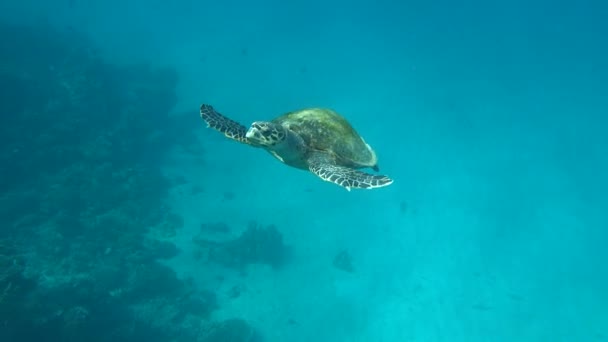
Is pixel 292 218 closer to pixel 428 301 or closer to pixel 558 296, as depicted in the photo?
pixel 428 301

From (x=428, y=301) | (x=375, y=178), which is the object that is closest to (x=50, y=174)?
(x=375, y=178)

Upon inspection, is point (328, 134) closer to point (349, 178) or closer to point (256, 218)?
point (349, 178)

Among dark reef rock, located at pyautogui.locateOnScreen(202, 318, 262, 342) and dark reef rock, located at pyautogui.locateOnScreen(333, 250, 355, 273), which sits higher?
dark reef rock, located at pyautogui.locateOnScreen(333, 250, 355, 273)

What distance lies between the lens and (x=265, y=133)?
6996 mm

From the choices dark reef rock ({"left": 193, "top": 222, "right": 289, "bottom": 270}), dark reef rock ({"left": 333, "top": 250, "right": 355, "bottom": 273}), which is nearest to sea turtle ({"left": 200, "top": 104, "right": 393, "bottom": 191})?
dark reef rock ({"left": 193, "top": 222, "right": 289, "bottom": 270})

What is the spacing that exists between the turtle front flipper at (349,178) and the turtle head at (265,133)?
36.8 inches

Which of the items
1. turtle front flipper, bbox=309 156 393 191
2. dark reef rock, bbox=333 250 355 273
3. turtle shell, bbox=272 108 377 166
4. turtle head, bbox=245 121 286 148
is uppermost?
dark reef rock, bbox=333 250 355 273

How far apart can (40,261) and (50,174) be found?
726cm

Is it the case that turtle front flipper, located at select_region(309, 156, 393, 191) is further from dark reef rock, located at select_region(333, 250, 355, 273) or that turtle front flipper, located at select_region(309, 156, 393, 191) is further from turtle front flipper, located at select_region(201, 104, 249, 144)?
dark reef rock, located at select_region(333, 250, 355, 273)

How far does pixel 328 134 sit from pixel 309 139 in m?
0.50

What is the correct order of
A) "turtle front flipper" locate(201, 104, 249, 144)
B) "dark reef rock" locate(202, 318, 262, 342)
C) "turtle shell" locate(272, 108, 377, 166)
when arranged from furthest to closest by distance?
"dark reef rock" locate(202, 318, 262, 342) < "turtle shell" locate(272, 108, 377, 166) < "turtle front flipper" locate(201, 104, 249, 144)

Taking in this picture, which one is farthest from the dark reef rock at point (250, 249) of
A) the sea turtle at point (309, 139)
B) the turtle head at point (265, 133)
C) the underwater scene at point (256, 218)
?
the turtle head at point (265, 133)

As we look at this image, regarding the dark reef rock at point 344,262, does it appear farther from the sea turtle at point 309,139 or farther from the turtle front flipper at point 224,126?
the turtle front flipper at point 224,126

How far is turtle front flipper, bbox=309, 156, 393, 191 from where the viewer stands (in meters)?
6.18
